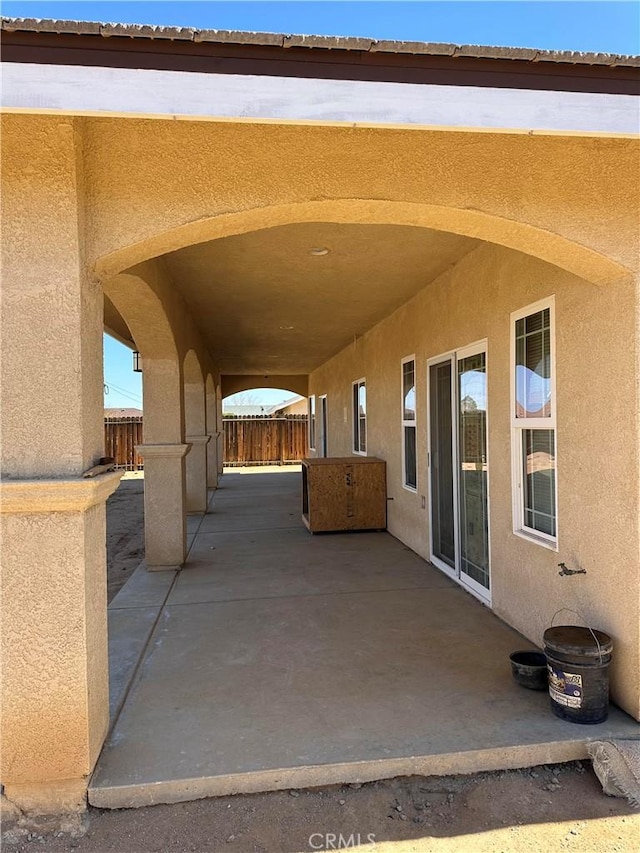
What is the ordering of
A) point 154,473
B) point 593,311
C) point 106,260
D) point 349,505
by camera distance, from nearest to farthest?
point 106,260
point 593,311
point 154,473
point 349,505

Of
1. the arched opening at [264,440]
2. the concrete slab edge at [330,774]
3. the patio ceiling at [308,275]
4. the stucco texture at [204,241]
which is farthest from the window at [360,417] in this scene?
the arched opening at [264,440]

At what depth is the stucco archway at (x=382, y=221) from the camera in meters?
2.70

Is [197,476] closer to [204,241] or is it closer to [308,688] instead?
[308,688]

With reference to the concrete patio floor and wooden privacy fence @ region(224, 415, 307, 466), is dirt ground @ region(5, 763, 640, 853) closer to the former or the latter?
the concrete patio floor

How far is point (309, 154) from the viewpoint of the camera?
270 cm

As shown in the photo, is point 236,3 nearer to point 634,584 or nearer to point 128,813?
point 634,584

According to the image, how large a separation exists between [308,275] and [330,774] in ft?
15.1

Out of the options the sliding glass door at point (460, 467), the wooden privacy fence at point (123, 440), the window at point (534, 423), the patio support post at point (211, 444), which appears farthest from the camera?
the wooden privacy fence at point (123, 440)

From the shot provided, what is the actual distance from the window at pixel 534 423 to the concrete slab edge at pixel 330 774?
1.38 meters

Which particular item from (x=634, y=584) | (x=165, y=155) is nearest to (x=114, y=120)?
(x=165, y=155)

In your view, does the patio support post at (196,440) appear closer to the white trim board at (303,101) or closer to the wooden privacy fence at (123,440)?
the white trim board at (303,101)

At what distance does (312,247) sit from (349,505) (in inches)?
174

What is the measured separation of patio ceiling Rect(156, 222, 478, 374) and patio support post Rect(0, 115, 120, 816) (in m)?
2.17

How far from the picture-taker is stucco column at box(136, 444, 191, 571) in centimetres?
641
